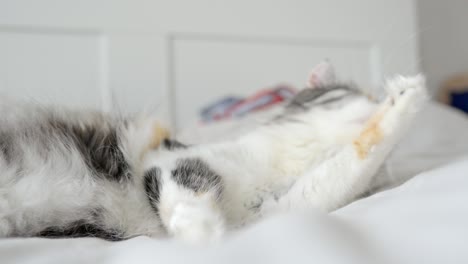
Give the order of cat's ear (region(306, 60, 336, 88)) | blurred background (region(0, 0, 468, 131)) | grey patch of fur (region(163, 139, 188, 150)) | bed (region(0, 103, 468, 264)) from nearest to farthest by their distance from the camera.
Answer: bed (region(0, 103, 468, 264))
grey patch of fur (region(163, 139, 188, 150))
cat's ear (region(306, 60, 336, 88))
blurred background (region(0, 0, 468, 131))

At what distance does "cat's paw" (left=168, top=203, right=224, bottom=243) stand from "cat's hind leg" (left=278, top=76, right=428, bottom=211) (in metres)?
0.23

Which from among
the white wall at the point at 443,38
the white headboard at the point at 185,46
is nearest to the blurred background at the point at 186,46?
the white headboard at the point at 185,46

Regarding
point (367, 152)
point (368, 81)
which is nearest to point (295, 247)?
point (367, 152)

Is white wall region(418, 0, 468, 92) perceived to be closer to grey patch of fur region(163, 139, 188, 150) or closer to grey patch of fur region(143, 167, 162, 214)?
grey patch of fur region(163, 139, 188, 150)

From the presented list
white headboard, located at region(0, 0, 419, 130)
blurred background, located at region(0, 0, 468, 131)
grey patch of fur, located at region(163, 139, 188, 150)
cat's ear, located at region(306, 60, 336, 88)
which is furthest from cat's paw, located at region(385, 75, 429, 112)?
white headboard, located at region(0, 0, 419, 130)

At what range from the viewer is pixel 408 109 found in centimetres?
76

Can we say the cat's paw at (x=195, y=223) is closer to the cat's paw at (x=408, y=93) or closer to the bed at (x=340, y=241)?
the bed at (x=340, y=241)

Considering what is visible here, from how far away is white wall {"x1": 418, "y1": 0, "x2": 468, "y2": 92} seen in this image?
3107mm

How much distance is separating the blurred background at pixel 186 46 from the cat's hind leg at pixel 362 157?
90cm

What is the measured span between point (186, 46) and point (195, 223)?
164cm

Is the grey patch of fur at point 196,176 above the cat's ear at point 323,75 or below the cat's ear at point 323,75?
below

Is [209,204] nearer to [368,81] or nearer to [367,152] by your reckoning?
[367,152]

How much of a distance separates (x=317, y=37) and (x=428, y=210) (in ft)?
6.54

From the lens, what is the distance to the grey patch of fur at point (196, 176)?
0.79 metres
